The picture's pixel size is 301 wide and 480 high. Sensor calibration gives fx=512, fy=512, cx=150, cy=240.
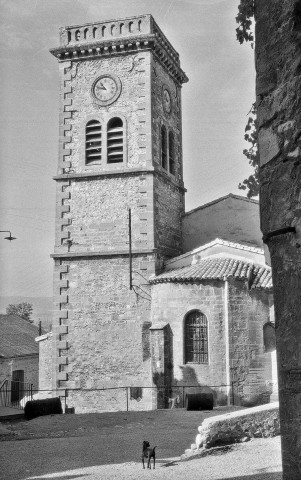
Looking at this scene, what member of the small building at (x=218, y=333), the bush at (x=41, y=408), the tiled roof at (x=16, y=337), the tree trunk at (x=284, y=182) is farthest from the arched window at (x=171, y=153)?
the tree trunk at (x=284, y=182)

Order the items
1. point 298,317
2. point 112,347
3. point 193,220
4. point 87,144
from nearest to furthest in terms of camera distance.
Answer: point 298,317 < point 112,347 < point 87,144 < point 193,220

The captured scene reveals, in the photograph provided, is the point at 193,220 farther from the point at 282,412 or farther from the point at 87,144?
the point at 282,412

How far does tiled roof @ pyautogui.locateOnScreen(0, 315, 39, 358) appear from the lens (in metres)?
30.8

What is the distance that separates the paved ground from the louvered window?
34.7 feet

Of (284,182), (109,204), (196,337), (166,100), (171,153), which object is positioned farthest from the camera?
(171,153)

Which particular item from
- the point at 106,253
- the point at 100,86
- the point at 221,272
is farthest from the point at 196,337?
the point at 100,86

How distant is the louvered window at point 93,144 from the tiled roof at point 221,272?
5.69 metres

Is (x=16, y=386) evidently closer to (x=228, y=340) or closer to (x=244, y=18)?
(x=228, y=340)

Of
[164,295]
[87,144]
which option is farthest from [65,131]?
[164,295]

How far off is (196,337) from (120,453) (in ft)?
26.0

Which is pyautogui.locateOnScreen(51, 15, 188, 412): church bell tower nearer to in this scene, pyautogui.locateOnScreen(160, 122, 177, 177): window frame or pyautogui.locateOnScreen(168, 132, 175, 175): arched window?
pyautogui.locateOnScreen(160, 122, 177, 177): window frame

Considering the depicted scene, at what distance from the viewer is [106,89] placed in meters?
21.2

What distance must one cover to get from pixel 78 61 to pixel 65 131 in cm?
311

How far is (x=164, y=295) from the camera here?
18.2 meters
